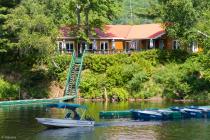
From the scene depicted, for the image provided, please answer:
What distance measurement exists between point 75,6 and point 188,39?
18.5 meters

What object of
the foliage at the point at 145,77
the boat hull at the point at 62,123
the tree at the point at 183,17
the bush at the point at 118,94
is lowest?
the boat hull at the point at 62,123

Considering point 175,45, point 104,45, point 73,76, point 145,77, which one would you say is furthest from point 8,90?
point 175,45

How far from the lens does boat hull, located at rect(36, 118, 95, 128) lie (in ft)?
150

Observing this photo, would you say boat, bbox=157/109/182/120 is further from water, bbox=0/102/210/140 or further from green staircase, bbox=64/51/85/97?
green staircase, bbox=64/51/85/97

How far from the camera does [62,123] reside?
46031mm

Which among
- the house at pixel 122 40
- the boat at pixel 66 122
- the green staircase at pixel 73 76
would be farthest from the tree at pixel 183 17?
the boat at pixel 66 122

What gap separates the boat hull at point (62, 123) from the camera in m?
45.8

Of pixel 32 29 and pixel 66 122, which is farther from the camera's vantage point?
pixel 32 29

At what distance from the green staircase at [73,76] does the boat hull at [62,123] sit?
1030 inches

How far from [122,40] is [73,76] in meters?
18.3

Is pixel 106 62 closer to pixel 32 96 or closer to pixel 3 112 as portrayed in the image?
pixel 32 96

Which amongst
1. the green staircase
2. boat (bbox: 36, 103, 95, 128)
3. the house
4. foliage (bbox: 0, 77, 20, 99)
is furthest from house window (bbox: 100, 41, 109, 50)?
boat (bbox: 36, 103, 95, 128)

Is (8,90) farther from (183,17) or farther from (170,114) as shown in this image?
(170,114)

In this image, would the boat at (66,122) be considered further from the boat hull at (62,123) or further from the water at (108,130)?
the water at (108,130)
